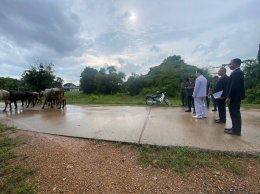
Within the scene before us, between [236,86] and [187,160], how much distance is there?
91.5 inches

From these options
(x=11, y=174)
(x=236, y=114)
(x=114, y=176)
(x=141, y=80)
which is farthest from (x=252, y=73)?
Answer: (x=11, y=174)

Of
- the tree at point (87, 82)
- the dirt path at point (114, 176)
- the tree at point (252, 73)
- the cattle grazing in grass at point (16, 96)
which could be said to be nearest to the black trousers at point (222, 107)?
the dirt path at point (114, 176)

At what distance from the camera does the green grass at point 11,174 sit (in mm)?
3350

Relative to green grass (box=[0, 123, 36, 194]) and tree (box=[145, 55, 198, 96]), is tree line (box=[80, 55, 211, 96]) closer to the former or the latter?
A: tree (box=[145, 55, 198, 96])

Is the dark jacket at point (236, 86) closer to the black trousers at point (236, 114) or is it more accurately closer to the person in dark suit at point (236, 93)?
the person in dark suit at point (236, 93)

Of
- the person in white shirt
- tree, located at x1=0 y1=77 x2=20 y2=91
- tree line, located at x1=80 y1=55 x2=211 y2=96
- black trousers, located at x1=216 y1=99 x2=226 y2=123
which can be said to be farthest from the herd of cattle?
tree line, located at x1=80 y1=55 x2=211 y2=96

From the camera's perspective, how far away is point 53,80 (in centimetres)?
2286

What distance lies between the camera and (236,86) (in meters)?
4.92

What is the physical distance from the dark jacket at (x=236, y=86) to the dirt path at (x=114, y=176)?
1866mm

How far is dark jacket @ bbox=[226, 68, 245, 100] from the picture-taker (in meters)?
4.91

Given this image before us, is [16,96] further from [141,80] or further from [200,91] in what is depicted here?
[141,80]

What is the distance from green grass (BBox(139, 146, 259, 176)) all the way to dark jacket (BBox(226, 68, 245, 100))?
5.50 feet

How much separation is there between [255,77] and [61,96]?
23.5 metres

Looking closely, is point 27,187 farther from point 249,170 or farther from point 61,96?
point 61,96
